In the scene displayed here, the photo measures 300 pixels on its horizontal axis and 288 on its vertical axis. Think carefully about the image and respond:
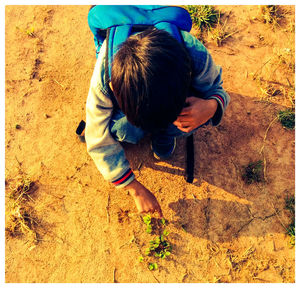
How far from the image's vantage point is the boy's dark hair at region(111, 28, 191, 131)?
1153 mm

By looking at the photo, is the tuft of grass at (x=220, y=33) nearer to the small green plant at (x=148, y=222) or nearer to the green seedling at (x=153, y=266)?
the small green plant at (x=148, y=222)

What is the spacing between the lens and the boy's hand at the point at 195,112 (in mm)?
1705

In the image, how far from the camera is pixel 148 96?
1.17m

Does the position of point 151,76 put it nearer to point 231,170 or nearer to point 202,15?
point 231,170

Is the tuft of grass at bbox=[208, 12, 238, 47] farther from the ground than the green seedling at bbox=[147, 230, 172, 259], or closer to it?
farther from the ground

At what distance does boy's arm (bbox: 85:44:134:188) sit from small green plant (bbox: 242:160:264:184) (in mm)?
1123

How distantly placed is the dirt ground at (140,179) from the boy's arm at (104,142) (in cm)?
56

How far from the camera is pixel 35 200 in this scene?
231 centimetres

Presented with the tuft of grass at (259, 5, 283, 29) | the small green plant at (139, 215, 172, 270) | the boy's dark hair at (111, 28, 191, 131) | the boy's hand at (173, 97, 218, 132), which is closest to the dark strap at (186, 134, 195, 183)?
the small green plant at (139, 215, 172, 270)

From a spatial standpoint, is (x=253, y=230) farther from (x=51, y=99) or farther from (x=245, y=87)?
(x=51, y=99)

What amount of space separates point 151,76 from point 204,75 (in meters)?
0.58

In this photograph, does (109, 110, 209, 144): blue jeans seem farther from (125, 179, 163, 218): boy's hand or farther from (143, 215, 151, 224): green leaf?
(143, 215, 151, 224): green leaf

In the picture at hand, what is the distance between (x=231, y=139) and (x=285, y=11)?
1.73 metres

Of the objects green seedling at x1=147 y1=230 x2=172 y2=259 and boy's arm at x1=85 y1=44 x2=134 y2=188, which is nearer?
boy's arm at x1=85 y1=44 x2=134 y2=188
